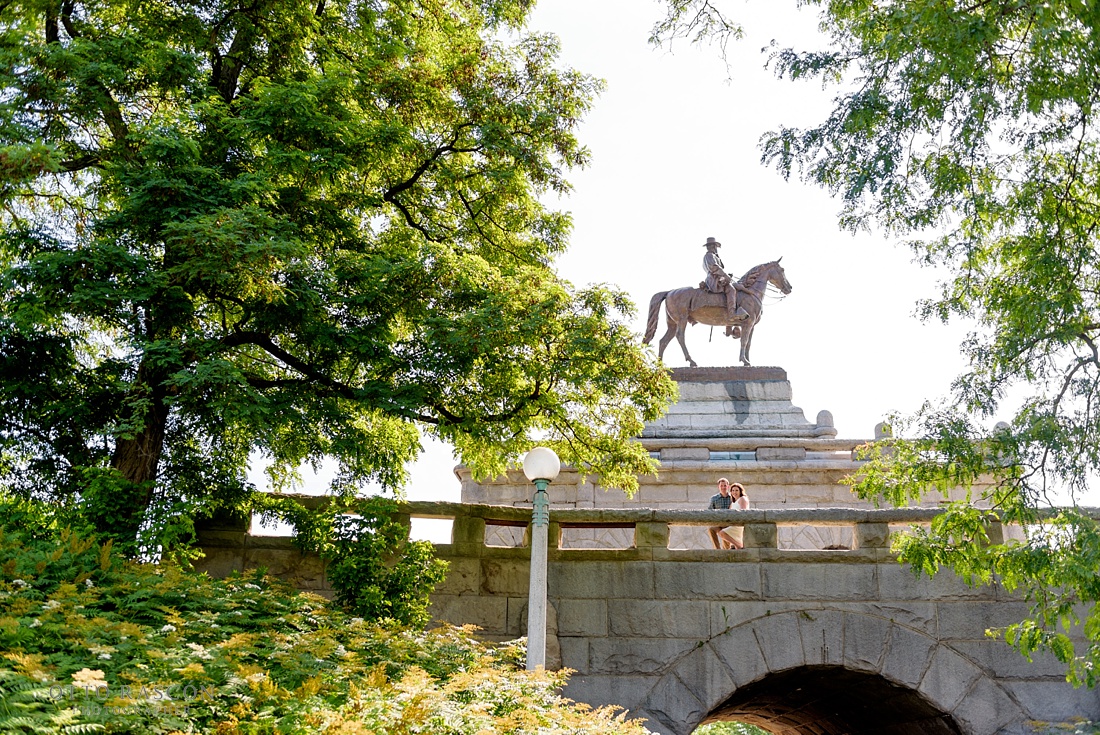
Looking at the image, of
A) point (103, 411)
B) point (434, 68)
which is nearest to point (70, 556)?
point (103, 411)

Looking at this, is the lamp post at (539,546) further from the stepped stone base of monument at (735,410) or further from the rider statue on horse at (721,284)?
the rider statue on horse at (721,284)

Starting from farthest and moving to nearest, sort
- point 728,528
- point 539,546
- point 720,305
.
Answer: point 720,305
point 728,528
point 539,546

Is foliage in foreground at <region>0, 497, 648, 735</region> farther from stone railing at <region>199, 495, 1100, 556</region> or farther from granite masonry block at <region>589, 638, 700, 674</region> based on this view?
stone railing at <region>199, 495, 1100, 556</region>

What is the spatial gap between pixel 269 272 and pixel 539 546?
10.0 feet

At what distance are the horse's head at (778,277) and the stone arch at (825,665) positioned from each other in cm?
896

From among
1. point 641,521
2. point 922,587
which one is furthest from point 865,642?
point 641,521

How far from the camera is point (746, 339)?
56.7ft

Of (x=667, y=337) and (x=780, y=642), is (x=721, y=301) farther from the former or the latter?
(x=780, y=642)

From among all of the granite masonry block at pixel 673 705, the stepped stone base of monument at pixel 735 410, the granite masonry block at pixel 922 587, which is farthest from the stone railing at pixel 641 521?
the stepped stone base of monument at pixel 735 410

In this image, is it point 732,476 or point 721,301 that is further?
point 721,301

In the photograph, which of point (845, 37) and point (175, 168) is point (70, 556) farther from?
point (845, 37)

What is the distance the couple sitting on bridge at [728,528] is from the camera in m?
10.6

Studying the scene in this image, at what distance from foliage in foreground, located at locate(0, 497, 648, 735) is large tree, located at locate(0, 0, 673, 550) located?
1168mm

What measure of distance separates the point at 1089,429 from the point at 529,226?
6.19m
